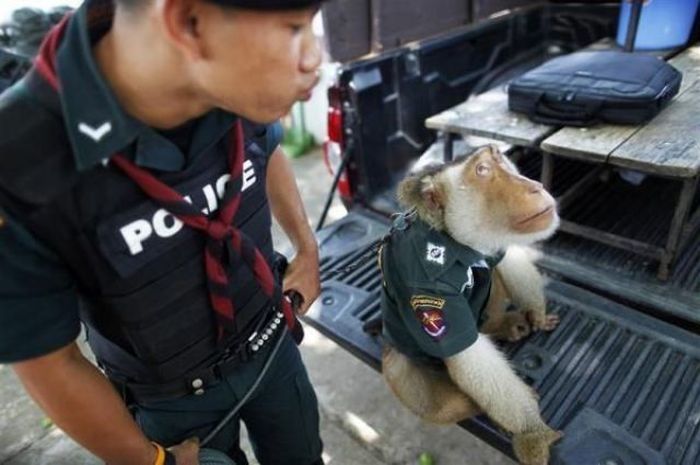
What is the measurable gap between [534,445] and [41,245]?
141cm

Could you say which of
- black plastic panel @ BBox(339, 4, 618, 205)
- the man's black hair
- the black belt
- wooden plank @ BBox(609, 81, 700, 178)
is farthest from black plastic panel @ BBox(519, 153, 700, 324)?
the man's black hair


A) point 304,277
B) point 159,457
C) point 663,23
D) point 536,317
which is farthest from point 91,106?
point 663,23

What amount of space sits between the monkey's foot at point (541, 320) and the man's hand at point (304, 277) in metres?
0.89

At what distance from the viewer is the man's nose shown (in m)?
0.86

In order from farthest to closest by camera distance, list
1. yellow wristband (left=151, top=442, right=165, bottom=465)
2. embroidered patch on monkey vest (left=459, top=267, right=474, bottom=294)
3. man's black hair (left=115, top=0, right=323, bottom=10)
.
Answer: embroidered patch on monkey vest (left=459, top=267, right=474, bottom=294), yellow wristband (left=151, top=442, right=165, bottom=465), man's black hair (left=115, top=0, right=323, bottom=10)

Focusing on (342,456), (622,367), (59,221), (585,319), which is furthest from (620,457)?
(59,221)

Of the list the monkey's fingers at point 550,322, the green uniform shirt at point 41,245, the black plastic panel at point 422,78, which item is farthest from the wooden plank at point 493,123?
the green uniform shirt at point 41,245

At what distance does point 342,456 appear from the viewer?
8.05 feet

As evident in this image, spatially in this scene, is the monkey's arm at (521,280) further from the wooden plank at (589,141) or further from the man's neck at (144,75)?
the man's neck at (144,75)

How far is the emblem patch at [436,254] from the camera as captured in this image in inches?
63.4

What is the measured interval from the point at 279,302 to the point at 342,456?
129 cm

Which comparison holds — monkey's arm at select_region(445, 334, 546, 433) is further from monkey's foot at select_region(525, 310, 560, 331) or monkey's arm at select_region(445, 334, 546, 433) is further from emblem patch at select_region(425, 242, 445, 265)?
monkey's foot at select_region(525, 310, 560, 331)

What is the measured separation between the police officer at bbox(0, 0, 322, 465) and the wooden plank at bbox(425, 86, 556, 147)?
1220mm

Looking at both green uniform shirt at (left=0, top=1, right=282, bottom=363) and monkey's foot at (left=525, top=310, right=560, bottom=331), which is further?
monkey's foot at (left=525, top=310, right=560, bottom=331)
